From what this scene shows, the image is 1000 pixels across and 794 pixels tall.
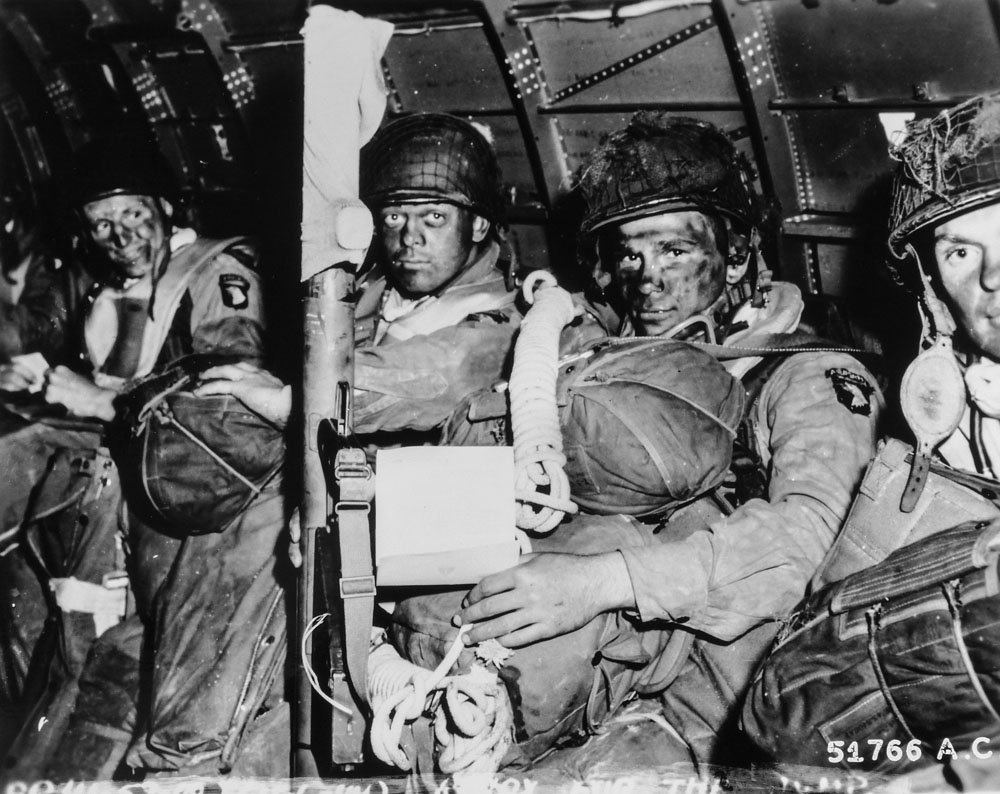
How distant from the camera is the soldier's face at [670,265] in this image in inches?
118

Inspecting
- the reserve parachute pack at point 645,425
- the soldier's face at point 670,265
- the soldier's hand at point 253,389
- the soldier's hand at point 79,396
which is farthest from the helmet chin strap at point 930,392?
the soldier's hand at point 79,396

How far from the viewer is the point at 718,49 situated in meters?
3.58

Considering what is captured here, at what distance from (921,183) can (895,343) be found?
1085mm

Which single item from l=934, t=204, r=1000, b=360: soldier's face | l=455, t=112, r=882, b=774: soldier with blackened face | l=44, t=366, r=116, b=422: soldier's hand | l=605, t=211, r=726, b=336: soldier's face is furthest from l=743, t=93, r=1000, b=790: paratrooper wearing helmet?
l=44, t=366, r=116, b=422: soldier's hand

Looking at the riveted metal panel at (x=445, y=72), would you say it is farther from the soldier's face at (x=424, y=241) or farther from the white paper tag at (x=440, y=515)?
the white paper tag at (x=440, y=515)

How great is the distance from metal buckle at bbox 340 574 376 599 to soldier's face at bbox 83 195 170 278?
2.80m

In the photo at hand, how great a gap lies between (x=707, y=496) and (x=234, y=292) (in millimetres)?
2243

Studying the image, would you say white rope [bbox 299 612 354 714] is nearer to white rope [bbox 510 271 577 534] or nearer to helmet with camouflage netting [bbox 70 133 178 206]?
white rope [bbox 510 271 577 534]

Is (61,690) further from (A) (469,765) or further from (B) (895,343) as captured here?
(B) (895,343)

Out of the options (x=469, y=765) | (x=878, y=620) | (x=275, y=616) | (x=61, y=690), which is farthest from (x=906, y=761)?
(x=61, y=690)

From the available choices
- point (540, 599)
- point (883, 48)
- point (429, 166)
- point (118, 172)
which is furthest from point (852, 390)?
point (118, 172)

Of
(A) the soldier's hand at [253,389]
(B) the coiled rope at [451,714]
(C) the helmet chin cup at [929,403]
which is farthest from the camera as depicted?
(A) the soldier's hand at [253,389]

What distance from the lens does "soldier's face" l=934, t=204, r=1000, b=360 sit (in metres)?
2.28

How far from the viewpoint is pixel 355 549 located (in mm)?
2189
